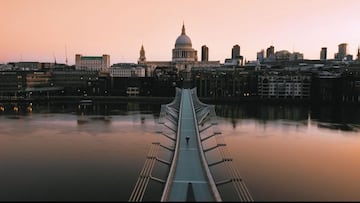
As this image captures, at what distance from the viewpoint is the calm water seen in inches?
476

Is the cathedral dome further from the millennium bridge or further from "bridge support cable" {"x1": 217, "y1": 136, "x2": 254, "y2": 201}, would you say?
"bridge support cable" {"x1": 217, "y1": 136, "x2": 254, "y2": 201}

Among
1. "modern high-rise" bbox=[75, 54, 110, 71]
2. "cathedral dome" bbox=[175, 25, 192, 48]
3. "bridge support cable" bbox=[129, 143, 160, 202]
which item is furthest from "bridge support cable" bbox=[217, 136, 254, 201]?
"modern high-rise" bbox=[75, 54, 110, 71]

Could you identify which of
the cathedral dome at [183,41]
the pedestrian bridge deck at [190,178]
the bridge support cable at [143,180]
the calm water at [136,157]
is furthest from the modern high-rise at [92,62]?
the pedestrian bridge deck at [190,178]

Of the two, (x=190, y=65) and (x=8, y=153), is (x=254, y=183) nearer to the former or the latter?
(x=8, y=153)

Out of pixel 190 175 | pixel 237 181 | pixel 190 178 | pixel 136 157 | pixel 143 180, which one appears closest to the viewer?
pixel 190 178

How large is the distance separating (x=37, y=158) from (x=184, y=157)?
7.13 meters

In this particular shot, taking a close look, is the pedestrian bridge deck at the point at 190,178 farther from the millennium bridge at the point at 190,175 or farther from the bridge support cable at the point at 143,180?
the bridge support cable at the point at 143,180

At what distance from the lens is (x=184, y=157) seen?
12969 mm

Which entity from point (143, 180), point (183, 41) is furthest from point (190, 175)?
point (183, 41)

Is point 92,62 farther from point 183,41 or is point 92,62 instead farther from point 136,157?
point 136,157

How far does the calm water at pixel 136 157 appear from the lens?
476 inches

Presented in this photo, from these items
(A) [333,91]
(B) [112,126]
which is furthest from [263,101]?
(B) [112,126]

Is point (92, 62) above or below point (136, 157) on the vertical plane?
above

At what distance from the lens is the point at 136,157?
16.5 m
